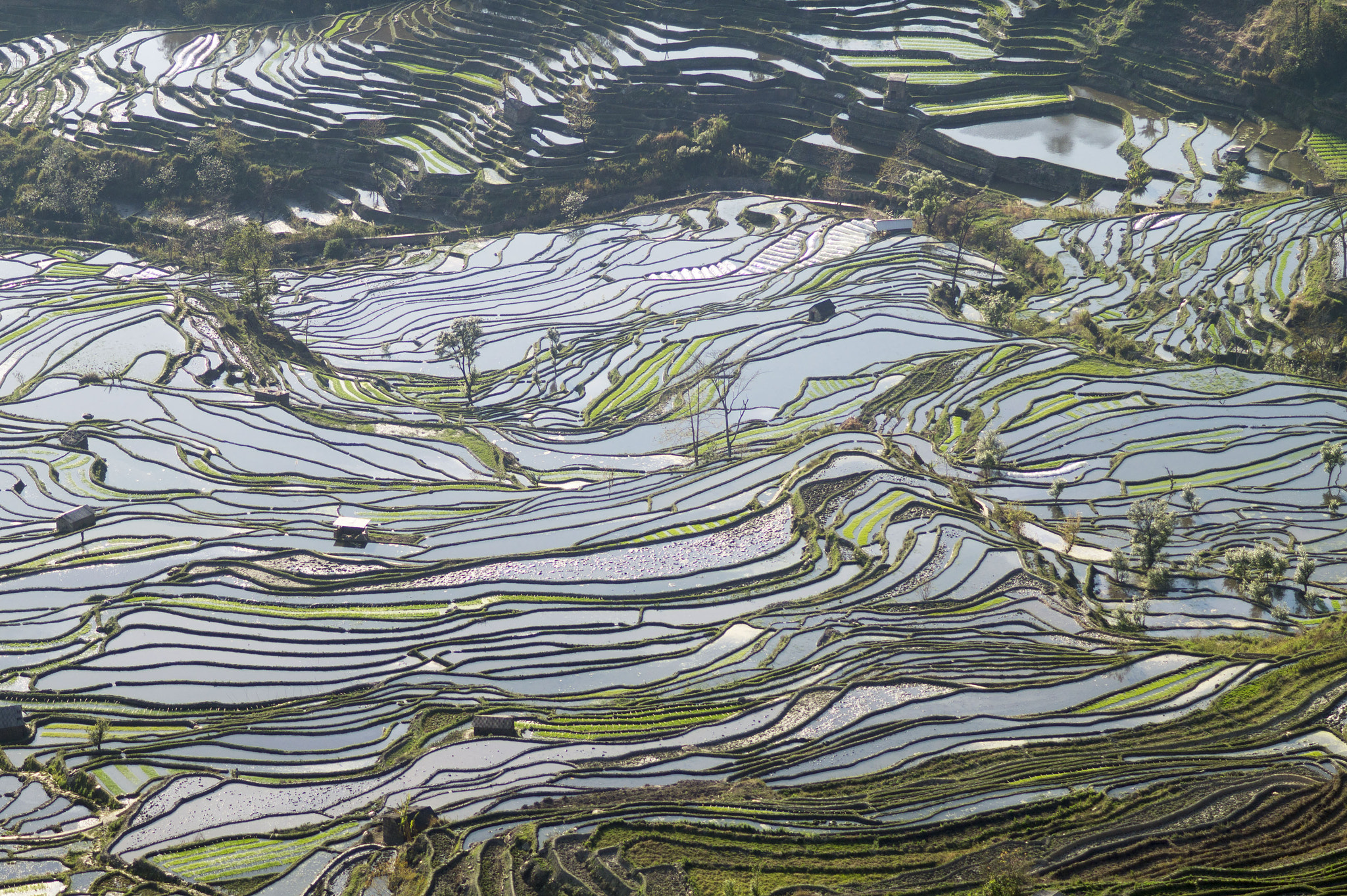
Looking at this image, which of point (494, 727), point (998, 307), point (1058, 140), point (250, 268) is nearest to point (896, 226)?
point (998, 307)

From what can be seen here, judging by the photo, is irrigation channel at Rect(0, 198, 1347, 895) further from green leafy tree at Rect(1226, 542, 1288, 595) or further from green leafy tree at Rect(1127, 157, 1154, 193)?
green leafy tree at Rect(1127, 157, 1154, 193)

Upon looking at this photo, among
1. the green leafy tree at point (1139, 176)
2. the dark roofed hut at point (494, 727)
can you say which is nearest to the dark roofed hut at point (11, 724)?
the dark roofed hut at point (494, 727)

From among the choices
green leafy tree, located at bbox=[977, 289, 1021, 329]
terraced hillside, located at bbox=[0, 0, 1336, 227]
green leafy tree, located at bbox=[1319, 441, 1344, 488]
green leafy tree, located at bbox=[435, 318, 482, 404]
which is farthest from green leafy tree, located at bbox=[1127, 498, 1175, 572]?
terraced hillside, located at bbox=[0, 0, 1336, 227]

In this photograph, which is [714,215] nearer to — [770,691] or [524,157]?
[524,157]

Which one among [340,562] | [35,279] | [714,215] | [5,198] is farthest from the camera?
[5,198]

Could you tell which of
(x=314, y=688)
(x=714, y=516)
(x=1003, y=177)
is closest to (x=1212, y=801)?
(x=714, y=516)

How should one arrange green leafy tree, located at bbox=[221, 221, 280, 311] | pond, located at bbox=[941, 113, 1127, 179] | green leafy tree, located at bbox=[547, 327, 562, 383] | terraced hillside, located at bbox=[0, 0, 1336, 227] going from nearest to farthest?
1. green leafy tree, located at bbox=[547, 327, 562, 383]
2. green leafy tree, located at bbox=[221, 221, 280, 311]
3. pond, located at bbox=[941, 113, 1127, 179]
4. terraced hillside, located at bbox=[0, 0, 1336, 227]

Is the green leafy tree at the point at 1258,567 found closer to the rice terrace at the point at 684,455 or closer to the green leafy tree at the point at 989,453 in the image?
the rice terrace at the point at 684,455
